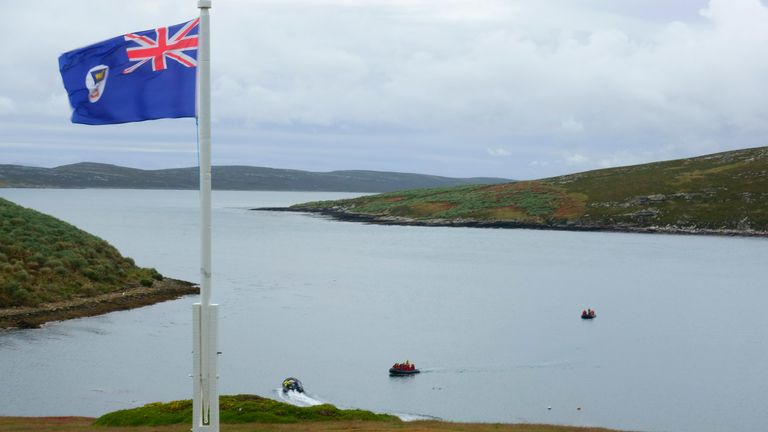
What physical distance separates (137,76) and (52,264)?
6761cm

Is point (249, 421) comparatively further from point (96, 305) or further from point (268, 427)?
point (96, 305)

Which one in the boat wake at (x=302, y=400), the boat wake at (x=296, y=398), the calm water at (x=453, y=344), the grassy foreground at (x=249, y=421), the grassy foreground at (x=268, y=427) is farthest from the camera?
the calm water at (x=453, y=344)

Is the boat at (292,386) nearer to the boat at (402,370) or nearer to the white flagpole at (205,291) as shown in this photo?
the boat at (402,370)

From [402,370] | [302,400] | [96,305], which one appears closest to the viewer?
[302,400]

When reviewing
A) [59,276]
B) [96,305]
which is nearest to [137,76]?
[96,305]

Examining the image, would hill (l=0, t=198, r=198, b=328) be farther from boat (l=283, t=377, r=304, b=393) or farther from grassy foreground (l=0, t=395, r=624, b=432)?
grassy foreground (l=0, t=395, r=624, b=432)

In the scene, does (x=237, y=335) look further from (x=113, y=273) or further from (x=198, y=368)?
(x=198, y=368)

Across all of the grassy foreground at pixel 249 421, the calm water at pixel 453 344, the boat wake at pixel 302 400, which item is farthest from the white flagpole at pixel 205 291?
the calm water at pixel 453 344

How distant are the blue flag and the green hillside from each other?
5885 centimetres

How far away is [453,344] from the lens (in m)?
66.1

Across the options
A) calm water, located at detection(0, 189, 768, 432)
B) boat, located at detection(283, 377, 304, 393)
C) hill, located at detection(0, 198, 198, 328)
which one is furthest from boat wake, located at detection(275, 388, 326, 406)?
hill, located at detection(0, 198, 198, 328)

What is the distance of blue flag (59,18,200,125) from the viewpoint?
1700 cm

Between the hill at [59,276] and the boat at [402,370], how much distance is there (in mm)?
29357

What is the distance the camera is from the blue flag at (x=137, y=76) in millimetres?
17000
